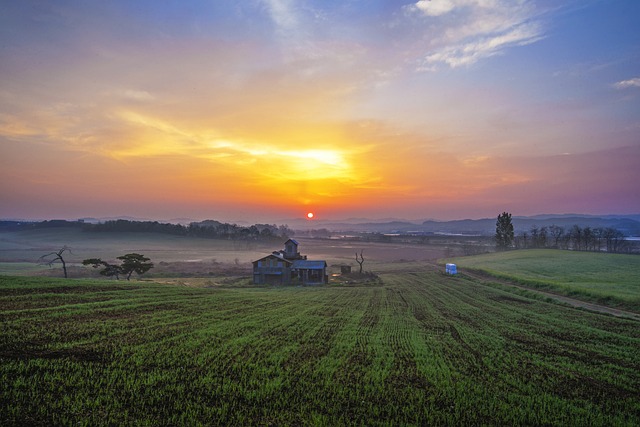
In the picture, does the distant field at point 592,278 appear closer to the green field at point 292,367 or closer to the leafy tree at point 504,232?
the green field at point 292,367

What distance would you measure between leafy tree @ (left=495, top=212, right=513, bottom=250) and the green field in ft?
428

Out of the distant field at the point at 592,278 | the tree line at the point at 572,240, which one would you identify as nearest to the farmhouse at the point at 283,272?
the distant field at the point at 592,278

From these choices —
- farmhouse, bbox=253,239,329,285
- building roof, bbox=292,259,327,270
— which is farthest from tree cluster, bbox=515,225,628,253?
farmhouse, bbox=253,239,329,285

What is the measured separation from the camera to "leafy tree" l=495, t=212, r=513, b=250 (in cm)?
14512

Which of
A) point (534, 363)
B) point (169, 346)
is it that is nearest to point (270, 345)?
point (169, 346)

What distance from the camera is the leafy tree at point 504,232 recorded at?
145125 mm

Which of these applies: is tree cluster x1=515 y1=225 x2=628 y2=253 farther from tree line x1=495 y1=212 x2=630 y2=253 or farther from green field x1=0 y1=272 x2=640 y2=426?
green field x1=0 y1=272 x2=640 y2=426

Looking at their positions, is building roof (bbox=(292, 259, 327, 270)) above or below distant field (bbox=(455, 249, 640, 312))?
above

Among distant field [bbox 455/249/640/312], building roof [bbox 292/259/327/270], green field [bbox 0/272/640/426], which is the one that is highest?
green field [bbox 0/272/640/426]

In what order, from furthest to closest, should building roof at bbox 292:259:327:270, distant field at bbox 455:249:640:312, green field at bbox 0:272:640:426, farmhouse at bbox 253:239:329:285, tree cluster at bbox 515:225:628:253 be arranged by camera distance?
tree cluster at bbox 515:225:628:253, building roof at bbox 292:259:327:270, farmhouse at bbox 253:239:329:285, distant field at bbox 455:249:640:312, green field at bbox 0:272:640:426

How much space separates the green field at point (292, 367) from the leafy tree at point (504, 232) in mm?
130479

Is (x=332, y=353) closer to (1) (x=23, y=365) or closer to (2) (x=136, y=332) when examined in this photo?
(2) (x=136, y=332)

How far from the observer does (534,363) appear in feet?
56.5

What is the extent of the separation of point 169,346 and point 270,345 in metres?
5.19
